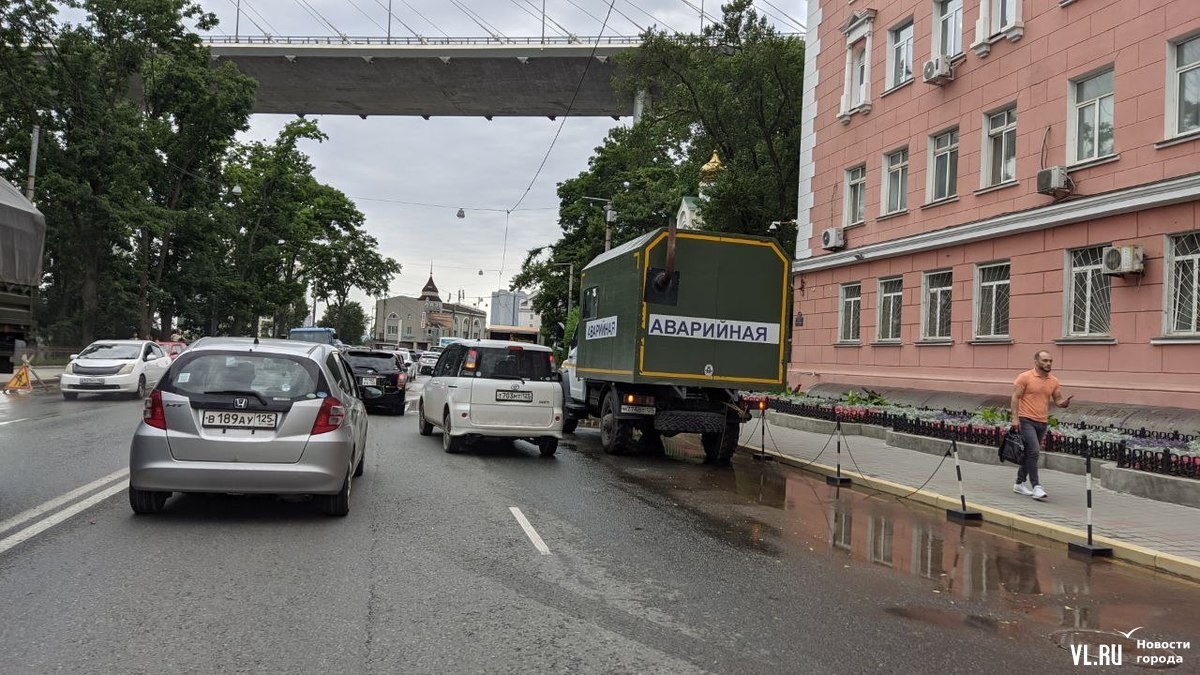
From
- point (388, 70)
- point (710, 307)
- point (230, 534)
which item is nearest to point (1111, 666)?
point (230, 534)

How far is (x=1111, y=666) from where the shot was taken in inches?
182

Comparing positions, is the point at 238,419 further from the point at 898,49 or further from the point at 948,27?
the point at 898,49

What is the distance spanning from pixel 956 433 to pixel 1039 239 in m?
4.60

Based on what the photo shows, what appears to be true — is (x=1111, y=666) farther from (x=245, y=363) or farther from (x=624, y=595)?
(x=245, y=363)

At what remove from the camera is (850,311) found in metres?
23.3

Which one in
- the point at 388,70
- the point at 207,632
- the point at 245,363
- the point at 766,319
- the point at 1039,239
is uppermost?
the point at 388,70

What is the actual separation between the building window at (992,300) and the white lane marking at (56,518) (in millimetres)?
15542

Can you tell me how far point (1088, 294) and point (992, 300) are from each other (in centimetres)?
261

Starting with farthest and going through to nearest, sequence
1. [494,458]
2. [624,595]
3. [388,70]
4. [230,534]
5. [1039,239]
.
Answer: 1. [388,70]
2. [1039,239]
3. [494,458]
4. [230,534]
5. [624,595]

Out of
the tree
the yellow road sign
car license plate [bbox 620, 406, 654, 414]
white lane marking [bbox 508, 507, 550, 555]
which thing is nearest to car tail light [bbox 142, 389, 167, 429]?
white lane marking [bbox 508, 507, 550, 555]

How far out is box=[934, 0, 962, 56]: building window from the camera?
63.8ft

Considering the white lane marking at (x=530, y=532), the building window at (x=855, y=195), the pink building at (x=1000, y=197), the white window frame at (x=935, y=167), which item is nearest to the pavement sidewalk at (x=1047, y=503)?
the pink building at (x=1000, y=197)

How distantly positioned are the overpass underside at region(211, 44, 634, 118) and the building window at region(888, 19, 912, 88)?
31.3 m

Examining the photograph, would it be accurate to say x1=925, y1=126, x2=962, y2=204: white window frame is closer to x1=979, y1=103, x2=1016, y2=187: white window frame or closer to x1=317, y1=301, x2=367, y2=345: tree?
x1=979, y1=103, x2=1016, y2=187: white window frame
